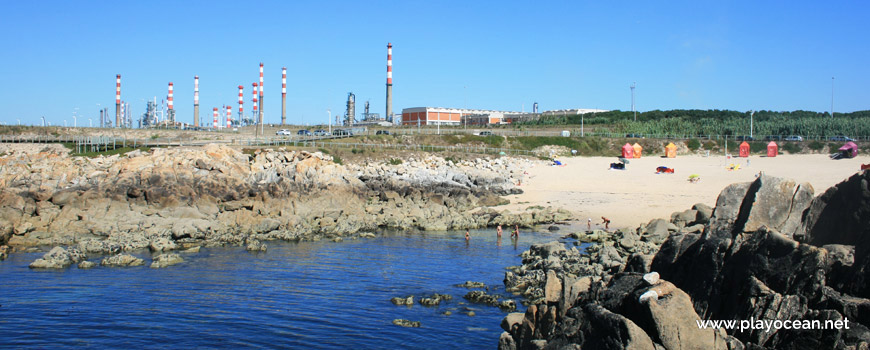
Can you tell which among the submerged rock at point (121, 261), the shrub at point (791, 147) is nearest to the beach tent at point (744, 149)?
the shrub at point (791, 147)

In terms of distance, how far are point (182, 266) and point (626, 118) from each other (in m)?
79.6

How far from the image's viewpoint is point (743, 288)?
488 inches

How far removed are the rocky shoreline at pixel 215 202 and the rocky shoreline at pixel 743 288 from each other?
18379 millimetres

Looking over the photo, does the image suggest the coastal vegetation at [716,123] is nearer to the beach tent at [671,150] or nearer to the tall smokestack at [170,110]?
the beach tent at [671,150]

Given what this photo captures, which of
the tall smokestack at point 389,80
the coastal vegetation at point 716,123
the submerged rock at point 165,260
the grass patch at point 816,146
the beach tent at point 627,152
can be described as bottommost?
the submerged rock at point 165,260

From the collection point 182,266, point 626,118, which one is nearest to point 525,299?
point 182,266

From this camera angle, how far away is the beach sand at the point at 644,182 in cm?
3700

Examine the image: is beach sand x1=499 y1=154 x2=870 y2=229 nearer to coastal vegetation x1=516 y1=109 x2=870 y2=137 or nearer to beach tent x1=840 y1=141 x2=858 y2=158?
beach tent x1=840 y1=141 x2=858 y2=158

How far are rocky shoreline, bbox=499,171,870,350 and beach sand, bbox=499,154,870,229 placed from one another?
17.8 meters

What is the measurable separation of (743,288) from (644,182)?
34457 mm

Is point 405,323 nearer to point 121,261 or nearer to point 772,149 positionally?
point 121,261

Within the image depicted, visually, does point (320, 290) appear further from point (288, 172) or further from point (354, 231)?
point (288, 172)

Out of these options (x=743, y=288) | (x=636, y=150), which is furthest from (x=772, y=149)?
(x=743, y=288)

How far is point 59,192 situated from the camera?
33.4 meters
